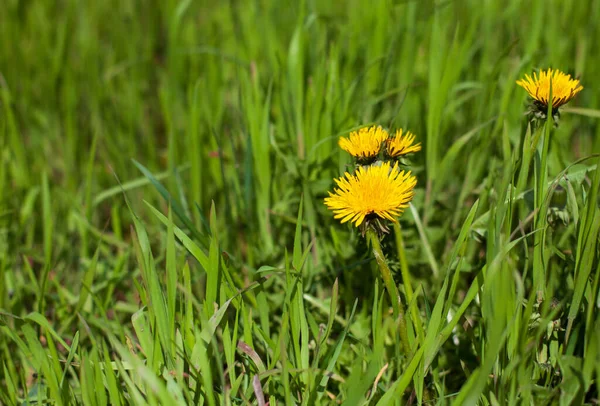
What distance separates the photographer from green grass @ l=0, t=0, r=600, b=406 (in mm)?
1143

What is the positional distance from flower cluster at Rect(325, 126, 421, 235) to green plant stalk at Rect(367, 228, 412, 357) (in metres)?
0.02

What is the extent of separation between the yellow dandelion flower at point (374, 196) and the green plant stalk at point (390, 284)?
0.04 m

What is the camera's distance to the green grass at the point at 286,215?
1143 millimetres

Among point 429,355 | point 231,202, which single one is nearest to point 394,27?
point 231,202

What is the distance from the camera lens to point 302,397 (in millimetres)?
1205

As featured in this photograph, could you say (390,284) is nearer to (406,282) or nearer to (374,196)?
(406,282)

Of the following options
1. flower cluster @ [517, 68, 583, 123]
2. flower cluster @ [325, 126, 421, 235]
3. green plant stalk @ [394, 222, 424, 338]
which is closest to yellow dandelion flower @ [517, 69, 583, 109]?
flower cluster @ [517, 68, 583, 123]

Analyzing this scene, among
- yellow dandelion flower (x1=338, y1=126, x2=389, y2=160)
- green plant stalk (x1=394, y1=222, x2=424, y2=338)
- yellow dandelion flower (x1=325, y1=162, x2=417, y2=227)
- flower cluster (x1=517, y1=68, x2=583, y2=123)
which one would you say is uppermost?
flower cluster (x1=517, y1=68, x2=583, y2=123)

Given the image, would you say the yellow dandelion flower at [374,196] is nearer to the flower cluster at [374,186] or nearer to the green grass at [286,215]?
the flower cluster at [374,186]

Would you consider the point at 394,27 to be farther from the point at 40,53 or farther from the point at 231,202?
the point at 40,53

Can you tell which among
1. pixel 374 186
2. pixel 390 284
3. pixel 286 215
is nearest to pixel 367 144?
pixel 374 186

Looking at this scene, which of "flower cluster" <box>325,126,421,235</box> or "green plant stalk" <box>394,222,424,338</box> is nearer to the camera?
"flower cluster" <box>325,126,421,235</box>

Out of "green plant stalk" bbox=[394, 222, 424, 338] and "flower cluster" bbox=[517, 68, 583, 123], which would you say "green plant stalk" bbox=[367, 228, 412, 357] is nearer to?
"green plant stalk" bbox=[394, 222, 424, 338]

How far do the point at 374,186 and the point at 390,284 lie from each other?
8.1 inches
